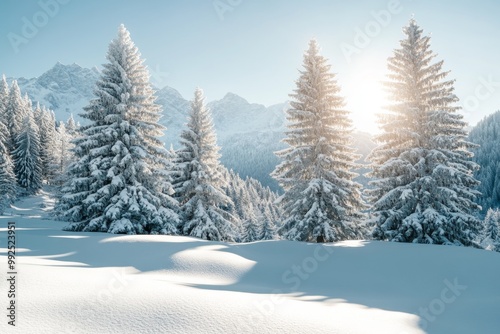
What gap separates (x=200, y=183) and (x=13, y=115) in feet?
166

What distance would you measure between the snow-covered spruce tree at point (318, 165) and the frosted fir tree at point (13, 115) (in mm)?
52786

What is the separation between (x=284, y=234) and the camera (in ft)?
56.3

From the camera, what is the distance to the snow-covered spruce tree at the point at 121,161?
16688mm

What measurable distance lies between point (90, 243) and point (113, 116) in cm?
927

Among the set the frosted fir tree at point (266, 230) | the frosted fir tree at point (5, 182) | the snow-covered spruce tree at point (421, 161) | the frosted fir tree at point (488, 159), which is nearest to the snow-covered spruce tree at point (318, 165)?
the snow-covered spruce tree at point (421, 161)

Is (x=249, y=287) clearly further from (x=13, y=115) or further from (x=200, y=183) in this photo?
(x=13, y=115)

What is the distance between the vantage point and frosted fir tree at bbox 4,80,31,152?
52.1 meters

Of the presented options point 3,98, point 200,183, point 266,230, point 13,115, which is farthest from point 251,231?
point 3,98

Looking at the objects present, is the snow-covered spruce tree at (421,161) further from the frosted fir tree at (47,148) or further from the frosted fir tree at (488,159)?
the frosted fir tree at (488,159)

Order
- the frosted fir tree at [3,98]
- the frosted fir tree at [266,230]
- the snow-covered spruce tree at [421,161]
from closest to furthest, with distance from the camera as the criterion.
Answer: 1. the snow-covered spruce tree at [421,161]
2. the frosted fir tree at [266,230]
3. the frosted fir tree at [3,98]

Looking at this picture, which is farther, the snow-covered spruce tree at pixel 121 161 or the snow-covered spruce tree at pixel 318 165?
the snow-covered spruce tree at pixel 121 161

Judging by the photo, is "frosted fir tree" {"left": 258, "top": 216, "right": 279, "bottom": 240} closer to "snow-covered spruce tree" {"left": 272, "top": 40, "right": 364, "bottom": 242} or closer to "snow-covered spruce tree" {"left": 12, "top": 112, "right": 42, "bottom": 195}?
"snow-covered spruce tree" {"left": 272, "top": 40, "right": 364, "bottom": 242}

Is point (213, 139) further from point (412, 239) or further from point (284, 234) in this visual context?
point (412, 239)

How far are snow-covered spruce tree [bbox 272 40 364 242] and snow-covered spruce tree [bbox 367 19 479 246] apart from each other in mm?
1587
